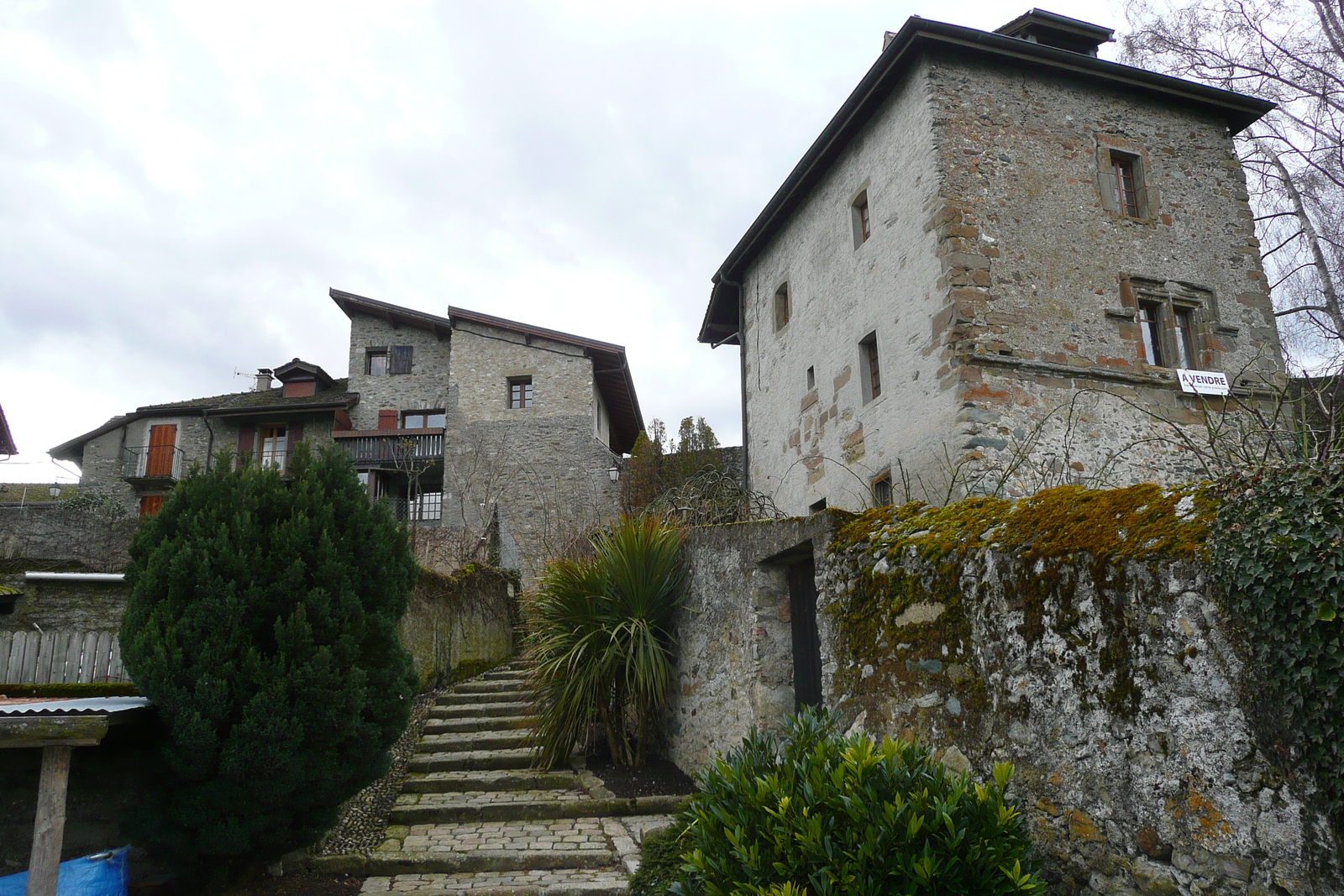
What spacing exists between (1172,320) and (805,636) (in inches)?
283

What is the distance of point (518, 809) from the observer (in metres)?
6.82

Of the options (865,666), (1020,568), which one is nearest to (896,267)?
(865,666)

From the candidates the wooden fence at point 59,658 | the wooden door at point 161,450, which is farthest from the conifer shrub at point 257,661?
the wooden door at point 161,450

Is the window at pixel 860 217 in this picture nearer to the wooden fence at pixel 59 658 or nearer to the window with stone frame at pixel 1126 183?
the window with stone frame at pixel 1126 183

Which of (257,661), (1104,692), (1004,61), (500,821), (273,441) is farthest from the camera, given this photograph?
(273,441)

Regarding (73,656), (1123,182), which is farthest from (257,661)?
(1123,182)

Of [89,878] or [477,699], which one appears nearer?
[89,878]

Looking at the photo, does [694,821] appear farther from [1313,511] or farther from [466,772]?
[466,772]

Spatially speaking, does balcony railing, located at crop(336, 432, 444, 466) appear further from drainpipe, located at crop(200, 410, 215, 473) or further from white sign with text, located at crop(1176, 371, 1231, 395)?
white sign with text, located at crop(1176, 371, 1231, 395)

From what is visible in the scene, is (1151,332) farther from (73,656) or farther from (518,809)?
(73,656)

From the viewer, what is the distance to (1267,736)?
8.11 feet

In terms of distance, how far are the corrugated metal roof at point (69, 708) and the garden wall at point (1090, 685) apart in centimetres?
386

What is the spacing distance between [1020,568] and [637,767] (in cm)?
506

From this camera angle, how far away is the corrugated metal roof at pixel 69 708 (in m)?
4.29
